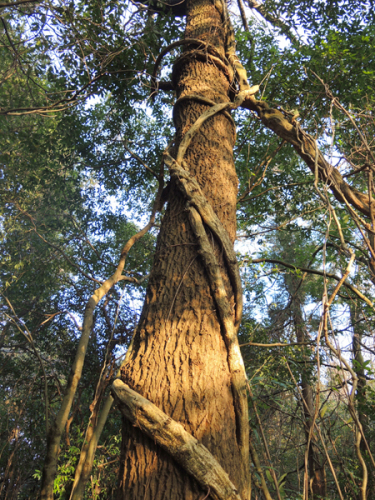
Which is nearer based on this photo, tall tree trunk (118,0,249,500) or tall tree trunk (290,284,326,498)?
tall tree trunk (118,0,249,500)

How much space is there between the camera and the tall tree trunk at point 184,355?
94cm

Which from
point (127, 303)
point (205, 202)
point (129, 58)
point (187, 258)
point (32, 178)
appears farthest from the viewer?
point (127, 303)

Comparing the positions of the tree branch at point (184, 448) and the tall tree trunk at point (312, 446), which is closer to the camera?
the tree branch at point (184, 448)

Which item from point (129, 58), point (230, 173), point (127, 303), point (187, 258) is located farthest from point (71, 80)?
point (127, 303)

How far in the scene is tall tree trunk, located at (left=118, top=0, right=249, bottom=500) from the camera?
3.08ft

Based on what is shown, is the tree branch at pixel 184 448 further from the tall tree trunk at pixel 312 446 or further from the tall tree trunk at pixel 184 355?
the tall tree trunk at pixel 312 446

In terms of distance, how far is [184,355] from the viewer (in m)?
1.09

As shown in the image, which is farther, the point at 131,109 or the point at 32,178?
the point at 32,178

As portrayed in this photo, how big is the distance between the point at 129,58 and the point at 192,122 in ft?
6.27

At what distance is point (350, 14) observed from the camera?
3693 millimetres

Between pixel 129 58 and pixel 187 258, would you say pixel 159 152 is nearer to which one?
pixel 129 58

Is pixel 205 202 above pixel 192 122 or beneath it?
beneath

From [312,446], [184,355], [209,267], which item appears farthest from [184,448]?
[312,446]

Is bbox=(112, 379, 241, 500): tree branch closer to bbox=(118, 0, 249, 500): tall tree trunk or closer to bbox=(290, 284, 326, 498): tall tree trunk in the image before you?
bbox=(118, 0, 249, 500): tall tree trunk
